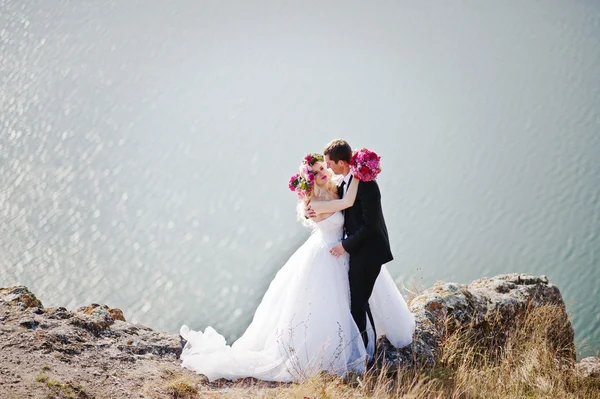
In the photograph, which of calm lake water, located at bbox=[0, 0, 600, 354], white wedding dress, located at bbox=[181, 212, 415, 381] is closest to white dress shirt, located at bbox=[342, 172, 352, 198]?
white wedding dress, located at bbox=[181, 212, 415, 381]

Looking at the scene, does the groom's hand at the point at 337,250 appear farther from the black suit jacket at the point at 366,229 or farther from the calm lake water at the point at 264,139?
the calm lake water at the point at 264,139

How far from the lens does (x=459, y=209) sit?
12.9 metres

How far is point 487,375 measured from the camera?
17.4 ft

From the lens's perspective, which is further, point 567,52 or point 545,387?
point 567,52

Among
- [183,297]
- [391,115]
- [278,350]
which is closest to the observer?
[278,350]

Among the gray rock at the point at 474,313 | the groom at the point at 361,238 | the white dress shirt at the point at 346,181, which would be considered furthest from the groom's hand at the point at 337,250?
the gray rock at the point at 474,313

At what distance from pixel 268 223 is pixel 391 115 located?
16.5ft

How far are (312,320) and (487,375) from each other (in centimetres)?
173

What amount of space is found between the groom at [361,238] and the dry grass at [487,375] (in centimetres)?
60

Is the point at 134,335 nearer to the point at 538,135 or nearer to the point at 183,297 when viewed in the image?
the point at 183,297

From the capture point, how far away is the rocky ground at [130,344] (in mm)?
4062

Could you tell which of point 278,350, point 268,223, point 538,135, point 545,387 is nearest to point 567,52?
point 538,135

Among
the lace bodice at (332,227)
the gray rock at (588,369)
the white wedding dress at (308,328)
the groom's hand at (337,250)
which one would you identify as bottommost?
the gray rock at (588,369)

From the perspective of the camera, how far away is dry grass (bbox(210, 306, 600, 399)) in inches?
173
